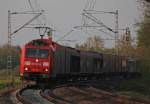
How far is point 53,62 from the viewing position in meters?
34.7

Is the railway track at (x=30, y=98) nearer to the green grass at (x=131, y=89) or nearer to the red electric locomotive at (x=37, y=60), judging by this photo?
the green grass at (x=131, y=89)

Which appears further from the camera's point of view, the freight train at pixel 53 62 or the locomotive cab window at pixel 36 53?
the locomotive cab window at pixel 36 53

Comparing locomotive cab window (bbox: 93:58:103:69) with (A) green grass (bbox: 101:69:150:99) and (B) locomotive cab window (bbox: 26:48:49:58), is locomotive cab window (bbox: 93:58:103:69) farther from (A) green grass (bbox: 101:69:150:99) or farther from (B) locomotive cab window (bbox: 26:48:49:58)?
(B) locomotive cab window (bbox: 26:48:49:58)

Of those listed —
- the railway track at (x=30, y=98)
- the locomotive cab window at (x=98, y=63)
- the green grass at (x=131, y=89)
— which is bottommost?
the green grass at (x=131, y=89)

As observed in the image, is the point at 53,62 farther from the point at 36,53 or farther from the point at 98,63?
the point at 98,63

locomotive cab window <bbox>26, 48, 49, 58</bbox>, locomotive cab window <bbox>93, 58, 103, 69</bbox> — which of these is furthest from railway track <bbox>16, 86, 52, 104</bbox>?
locomotive cab window <bbox>93, 58, 103, 69</bbox>

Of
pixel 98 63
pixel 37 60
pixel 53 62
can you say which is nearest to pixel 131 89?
pixel 53 62

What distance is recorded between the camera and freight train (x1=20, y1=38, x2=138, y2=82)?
1347 inches

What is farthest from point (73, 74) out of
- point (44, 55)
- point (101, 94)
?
point (101, 94)

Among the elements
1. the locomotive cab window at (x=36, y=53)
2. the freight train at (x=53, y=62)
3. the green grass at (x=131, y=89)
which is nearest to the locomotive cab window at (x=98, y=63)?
the freight train at (x=53, y=62)

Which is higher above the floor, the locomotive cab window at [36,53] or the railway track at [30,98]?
the locomotive cab window at [36,53]

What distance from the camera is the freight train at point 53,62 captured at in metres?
34.2

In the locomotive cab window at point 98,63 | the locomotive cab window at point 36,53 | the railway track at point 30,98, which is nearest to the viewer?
the railway track at point 30,98

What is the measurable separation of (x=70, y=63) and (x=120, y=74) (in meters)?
24.1
